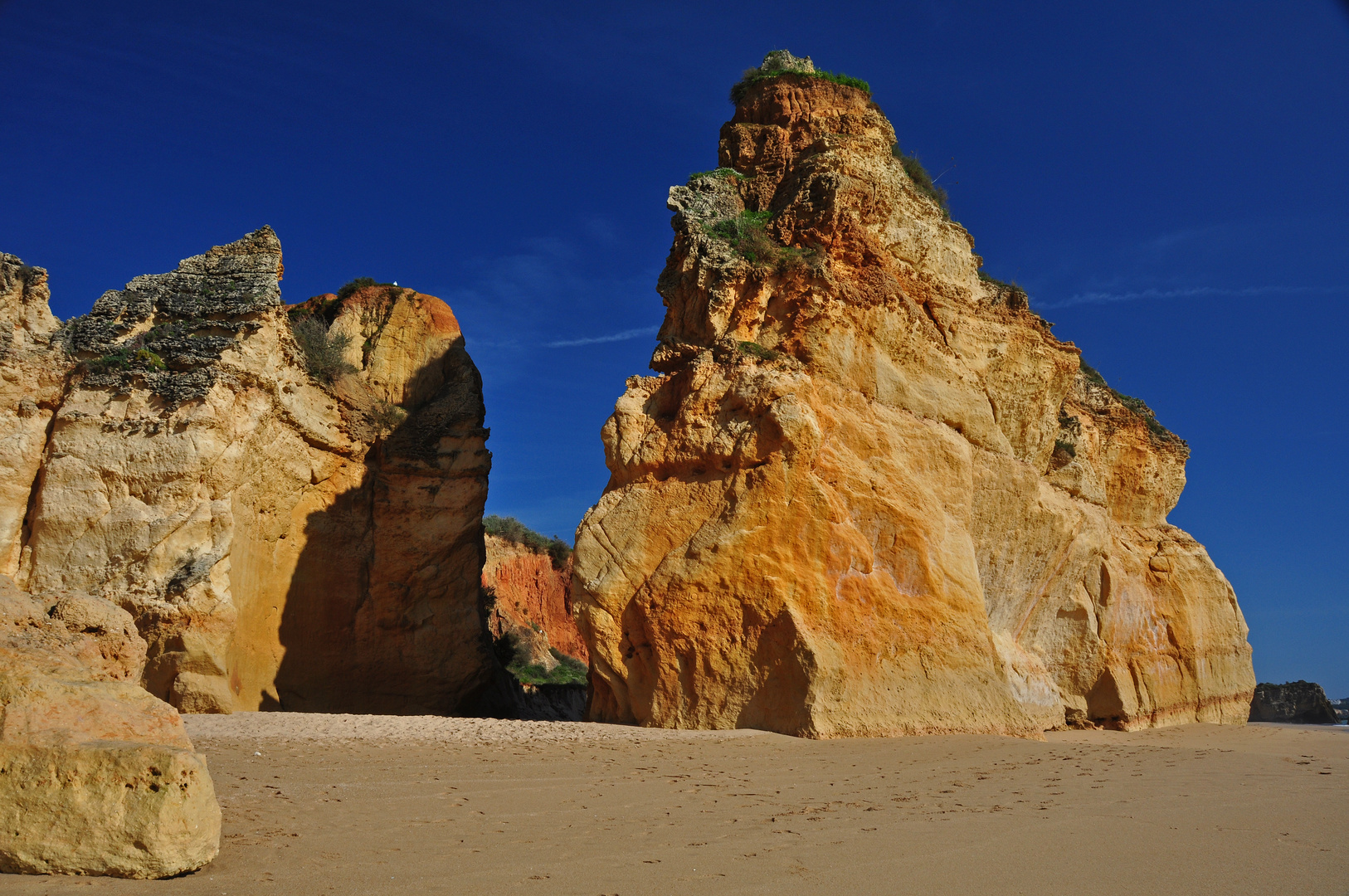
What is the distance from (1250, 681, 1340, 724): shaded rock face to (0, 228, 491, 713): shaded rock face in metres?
23.2

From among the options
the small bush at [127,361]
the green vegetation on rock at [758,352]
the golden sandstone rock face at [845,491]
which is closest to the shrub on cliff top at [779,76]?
the golden sandstone rock face at [845,491]

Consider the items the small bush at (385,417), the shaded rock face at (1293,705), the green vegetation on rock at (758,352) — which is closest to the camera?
the green vegetation on rock at (758,352)

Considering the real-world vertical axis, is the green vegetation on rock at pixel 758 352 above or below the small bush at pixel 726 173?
below

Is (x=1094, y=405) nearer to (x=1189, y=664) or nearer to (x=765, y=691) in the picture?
(x=1189, y=664)

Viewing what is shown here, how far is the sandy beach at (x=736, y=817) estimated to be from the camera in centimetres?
413

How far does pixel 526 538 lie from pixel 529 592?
2831 millimetres

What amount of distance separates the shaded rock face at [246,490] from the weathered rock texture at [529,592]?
54.0ft

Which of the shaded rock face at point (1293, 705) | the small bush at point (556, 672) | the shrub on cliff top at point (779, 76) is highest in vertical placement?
the shrub on cliff top at point (779, 76)

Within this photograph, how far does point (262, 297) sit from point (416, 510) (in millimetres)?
4908

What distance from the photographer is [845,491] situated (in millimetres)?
10906

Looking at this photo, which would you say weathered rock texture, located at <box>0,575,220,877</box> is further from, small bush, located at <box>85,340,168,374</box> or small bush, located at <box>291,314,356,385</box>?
small bush, located at <box>291,314,356,385</box>

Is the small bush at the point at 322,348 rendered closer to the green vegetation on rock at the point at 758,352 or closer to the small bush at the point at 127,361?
the small bush at the point at 127,361

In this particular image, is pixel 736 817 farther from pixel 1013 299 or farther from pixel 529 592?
pixel 529 592

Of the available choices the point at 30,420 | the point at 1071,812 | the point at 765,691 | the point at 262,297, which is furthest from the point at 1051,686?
the point at 30,420
